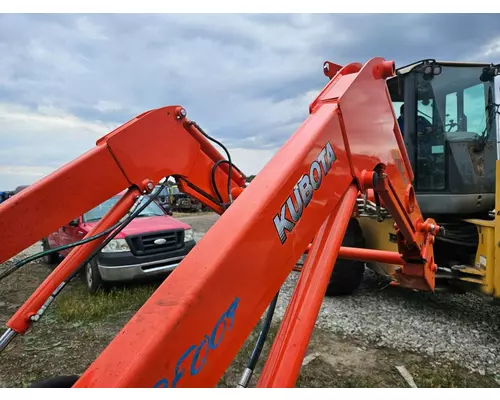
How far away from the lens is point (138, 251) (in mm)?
5785

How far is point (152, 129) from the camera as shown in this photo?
2.51 metres

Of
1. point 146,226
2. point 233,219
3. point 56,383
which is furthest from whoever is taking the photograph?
point 146,226

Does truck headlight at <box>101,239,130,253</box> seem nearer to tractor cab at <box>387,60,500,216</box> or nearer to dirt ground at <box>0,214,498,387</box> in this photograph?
dirt ground at <box>0,214,498,387</box>

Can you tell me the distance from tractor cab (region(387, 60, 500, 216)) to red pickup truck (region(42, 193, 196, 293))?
3.69 meters

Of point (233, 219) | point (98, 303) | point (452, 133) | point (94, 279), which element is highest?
point (233, 219)

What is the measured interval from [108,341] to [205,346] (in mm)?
3602

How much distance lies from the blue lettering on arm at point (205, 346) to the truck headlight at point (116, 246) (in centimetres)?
491

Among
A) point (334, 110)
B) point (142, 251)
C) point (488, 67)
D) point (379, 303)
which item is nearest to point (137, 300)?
point (142, 251)

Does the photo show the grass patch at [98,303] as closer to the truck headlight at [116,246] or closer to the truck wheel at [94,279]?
the truck wheel at [94,279]

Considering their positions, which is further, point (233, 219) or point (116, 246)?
point (116, 246)

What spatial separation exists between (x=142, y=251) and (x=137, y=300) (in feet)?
2.51

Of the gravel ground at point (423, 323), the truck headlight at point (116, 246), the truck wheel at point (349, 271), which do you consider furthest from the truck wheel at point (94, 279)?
the truck wheel at point (349, 271)

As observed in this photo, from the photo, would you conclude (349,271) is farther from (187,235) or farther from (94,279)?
(94,279)

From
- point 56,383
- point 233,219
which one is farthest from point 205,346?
point 56,383
